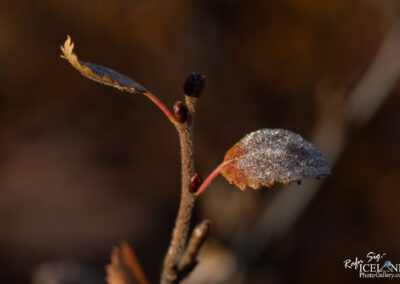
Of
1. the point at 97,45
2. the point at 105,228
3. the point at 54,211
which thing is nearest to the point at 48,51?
the point at 97,45

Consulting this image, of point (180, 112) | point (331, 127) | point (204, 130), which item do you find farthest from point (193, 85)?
point (204, 130)

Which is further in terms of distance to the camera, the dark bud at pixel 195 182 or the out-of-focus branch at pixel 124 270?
the out-of-focus branch at pixel 124 270

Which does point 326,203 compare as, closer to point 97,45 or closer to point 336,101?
point 336,101

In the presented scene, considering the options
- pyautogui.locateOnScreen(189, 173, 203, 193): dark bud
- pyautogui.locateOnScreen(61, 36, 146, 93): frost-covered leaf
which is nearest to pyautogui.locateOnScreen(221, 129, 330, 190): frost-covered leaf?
pyautogui.locateOnScreen(189, 173, 203, 193): dark bud

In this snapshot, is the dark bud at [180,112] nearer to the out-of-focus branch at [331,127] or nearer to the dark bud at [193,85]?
the dark bud at [193,85]

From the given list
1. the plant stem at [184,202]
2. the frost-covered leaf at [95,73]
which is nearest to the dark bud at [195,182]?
the plant stem at [184,202]

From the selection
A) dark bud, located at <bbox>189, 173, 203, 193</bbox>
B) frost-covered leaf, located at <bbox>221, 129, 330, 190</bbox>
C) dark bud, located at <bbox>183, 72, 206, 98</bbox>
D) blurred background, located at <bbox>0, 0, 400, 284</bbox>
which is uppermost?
dark bud, located at <bbox>183, 72, 206, 98</bbox>

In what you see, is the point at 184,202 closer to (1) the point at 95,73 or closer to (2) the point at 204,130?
(1) the point at 95,73

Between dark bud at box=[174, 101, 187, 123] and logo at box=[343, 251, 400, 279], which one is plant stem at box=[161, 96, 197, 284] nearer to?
dark bud at box=[174, 101, 187, 123]
